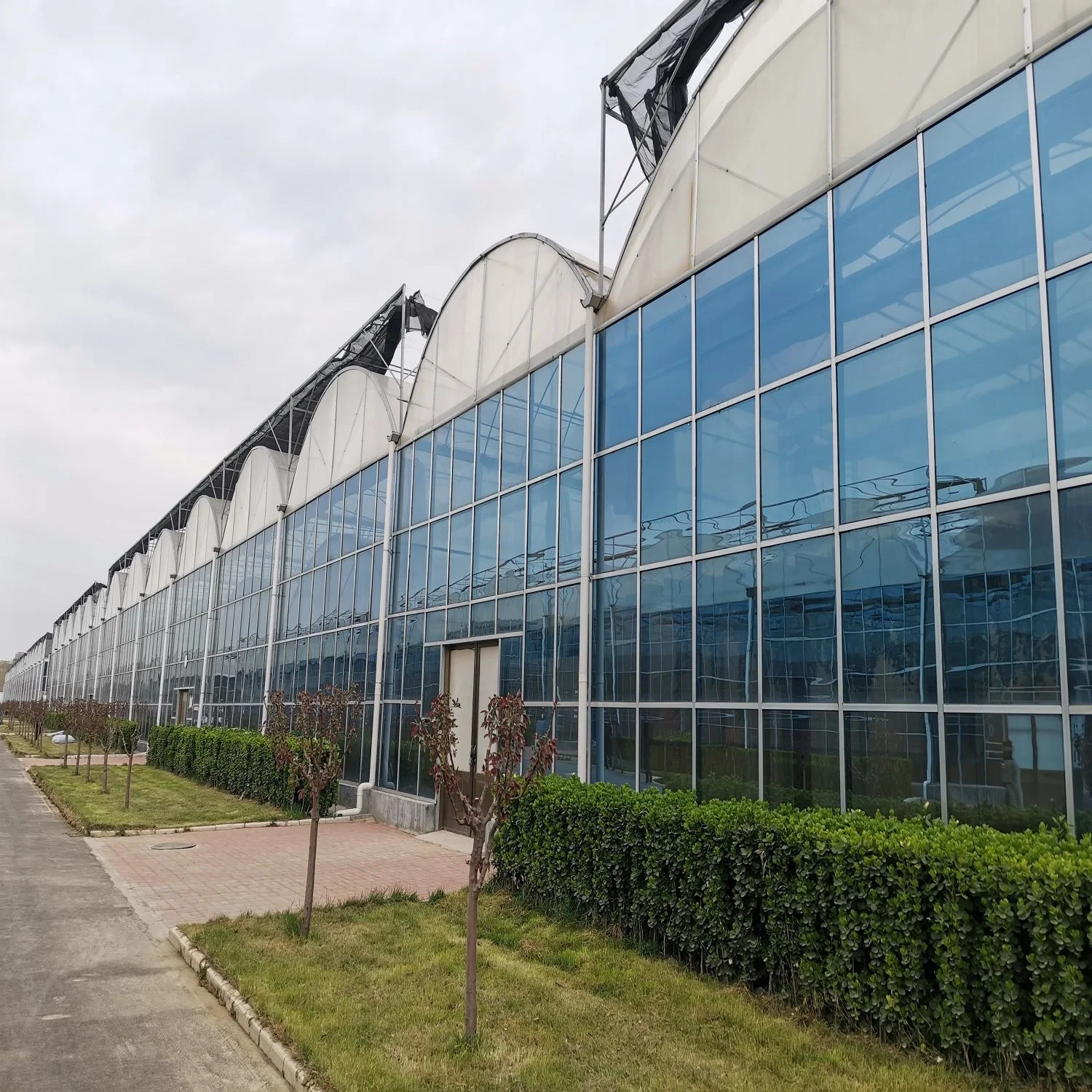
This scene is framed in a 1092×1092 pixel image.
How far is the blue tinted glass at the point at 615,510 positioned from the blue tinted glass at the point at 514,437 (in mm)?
2149

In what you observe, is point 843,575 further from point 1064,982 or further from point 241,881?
point 241,881

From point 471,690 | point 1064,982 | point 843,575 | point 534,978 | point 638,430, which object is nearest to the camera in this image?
point 1064,982

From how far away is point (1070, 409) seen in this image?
6.01m

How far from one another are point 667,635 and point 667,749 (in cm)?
124

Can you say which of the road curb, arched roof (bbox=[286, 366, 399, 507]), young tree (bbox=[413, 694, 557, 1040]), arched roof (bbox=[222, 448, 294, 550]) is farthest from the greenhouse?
arched roof (bbox=[222, 448, 294, 550])

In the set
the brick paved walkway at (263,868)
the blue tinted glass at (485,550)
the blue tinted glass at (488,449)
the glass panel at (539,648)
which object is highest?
the blue tinted glass at (488,449)

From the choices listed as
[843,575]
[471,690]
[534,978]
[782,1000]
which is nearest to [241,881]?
[471,690]

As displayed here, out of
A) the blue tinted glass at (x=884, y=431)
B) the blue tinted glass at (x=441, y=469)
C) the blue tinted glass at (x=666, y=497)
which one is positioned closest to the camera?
the blue tinted glass at (x=884, y=431)

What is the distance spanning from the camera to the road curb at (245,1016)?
198 inches

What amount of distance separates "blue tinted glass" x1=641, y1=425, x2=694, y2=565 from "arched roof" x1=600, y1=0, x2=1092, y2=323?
2038 millimetres

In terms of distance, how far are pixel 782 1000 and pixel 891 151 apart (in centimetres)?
717

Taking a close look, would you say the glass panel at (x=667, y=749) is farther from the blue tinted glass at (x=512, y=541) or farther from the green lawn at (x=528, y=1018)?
the blue tinted glass at (x=512, y=541)

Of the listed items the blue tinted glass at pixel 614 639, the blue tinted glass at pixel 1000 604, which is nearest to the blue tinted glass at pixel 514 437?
the blue tinted glass at pixel 614 639

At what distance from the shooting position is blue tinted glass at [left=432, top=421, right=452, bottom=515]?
15486mm
